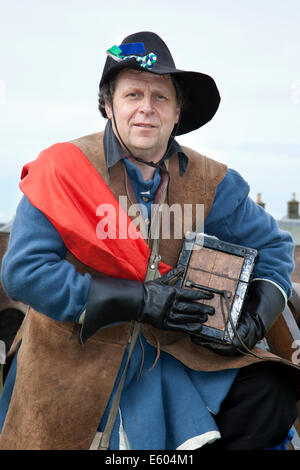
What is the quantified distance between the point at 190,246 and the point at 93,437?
91cm

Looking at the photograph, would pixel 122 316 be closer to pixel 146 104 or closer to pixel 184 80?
pixel 146 104

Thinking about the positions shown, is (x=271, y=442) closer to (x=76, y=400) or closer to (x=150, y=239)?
(x=76, y=400)

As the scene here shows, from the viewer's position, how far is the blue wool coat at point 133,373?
194 centimetres

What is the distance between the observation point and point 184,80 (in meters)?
2.37

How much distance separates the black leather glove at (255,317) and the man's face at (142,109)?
85 centimetres

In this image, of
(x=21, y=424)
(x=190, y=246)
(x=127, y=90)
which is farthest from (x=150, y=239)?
(x=21, y=424)

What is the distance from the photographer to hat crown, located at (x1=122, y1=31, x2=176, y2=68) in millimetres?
2270

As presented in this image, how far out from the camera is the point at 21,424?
2.04 metres

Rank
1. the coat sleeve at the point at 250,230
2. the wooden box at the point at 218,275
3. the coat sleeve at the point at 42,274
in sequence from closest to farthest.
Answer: the coat sleeve at the point at 42,274, the wooden box at the point at 218,275, the coat sleeve at the point at 250,230

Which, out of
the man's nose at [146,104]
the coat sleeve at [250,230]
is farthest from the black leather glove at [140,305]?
the man's nose at [146,104]

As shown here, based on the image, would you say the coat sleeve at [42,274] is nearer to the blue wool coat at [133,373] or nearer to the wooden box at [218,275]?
the blue wool coat at [133,373]

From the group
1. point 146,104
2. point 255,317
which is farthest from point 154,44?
point 255,317

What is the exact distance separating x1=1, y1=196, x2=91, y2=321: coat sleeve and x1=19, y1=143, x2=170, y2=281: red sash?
7 cm

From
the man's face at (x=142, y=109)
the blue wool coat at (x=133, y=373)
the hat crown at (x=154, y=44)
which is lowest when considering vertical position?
the blue wool coat at (x=133, y=373)
